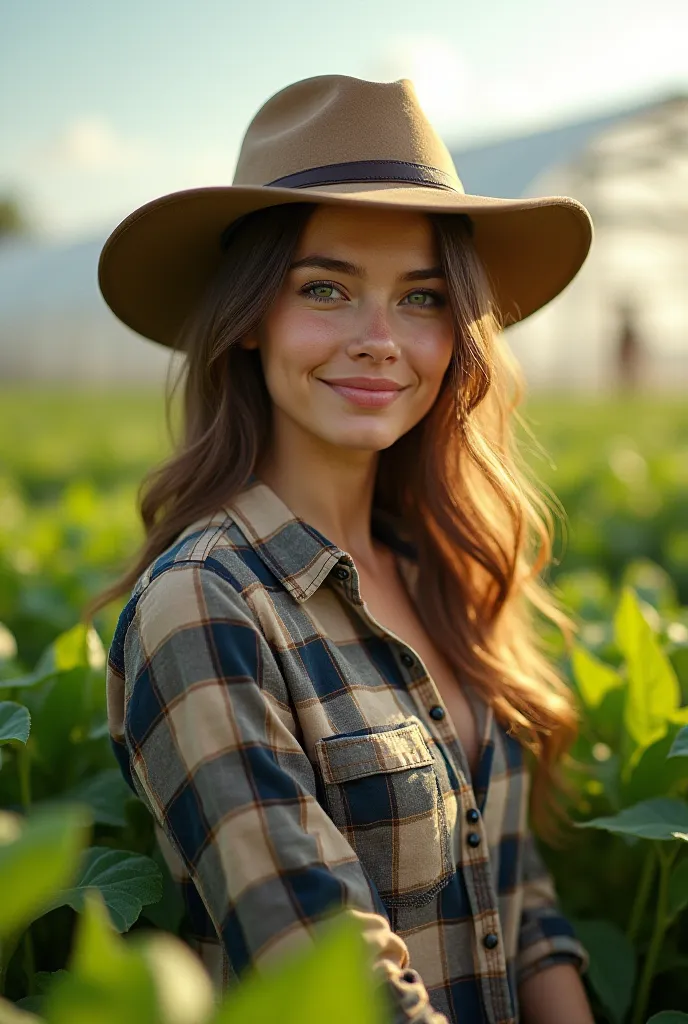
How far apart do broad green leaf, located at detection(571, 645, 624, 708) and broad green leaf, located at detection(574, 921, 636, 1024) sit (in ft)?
1.39

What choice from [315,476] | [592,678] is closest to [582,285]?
[592,678]

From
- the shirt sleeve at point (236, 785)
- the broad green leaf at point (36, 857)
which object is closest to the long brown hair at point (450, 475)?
the shirt sleeve at point (236, 785)

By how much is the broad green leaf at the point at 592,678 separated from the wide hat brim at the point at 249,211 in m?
0.71

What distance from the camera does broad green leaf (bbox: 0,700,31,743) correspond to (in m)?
1.41

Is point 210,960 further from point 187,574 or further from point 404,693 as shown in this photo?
point 187,574

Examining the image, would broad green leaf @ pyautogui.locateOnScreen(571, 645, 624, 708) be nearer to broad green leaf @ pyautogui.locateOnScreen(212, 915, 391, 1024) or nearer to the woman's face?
the woman's face

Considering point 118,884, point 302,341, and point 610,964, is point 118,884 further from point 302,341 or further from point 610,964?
point 610,964

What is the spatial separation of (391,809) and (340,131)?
105cm

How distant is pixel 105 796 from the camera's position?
5.86 feet

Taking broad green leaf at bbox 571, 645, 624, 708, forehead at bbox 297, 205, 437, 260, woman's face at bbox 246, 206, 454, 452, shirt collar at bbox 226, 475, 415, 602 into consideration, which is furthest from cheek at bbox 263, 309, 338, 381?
broad green leaf at bbox 571, 645, 624, 708

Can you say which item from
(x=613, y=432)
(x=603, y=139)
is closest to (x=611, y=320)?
(x=603, y=139)

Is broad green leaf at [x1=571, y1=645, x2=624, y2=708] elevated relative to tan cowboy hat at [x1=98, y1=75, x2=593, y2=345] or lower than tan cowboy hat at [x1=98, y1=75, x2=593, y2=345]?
lower

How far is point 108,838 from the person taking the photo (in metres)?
1.87

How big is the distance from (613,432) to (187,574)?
756 cm
